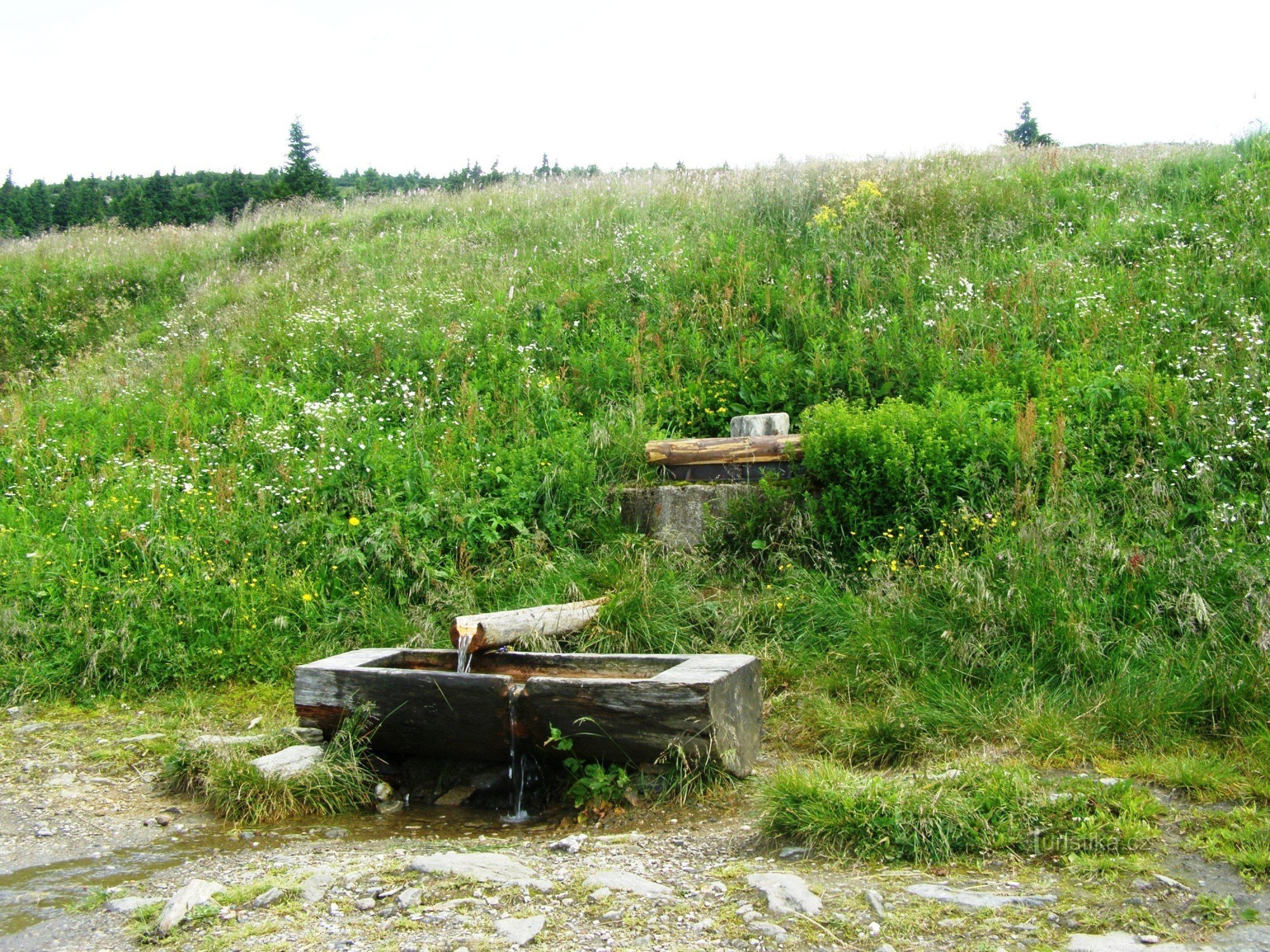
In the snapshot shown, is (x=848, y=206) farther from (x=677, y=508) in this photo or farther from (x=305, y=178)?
(x=305, y=178)

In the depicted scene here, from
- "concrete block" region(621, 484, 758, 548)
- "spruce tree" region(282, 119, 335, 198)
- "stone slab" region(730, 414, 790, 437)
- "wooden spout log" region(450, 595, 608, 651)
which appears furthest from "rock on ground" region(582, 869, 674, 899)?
"spruce tree" region(282, 119, 335, 198)

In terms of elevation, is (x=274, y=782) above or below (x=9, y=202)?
below

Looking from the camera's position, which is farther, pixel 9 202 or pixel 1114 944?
pixel 9 202

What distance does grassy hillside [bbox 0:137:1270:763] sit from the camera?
16.3 feet

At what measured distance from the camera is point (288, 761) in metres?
4.65

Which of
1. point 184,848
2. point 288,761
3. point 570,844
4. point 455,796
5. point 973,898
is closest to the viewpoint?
point 973,898

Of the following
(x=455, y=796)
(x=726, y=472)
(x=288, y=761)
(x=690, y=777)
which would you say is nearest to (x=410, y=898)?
(x=690, y=777)

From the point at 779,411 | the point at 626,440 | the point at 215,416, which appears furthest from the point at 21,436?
the point at 779,411

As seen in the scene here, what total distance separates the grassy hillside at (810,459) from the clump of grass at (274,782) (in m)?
→ 1.33

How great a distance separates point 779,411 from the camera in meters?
7.50

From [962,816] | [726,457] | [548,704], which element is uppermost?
[726,457]

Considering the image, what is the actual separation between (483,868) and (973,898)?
67.7 inches

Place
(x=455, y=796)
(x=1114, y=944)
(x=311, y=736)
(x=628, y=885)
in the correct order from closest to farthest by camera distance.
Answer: (x=1114, y=944) → (x=628, y=885) → (x=455, y=796) → (x=311, y=736)

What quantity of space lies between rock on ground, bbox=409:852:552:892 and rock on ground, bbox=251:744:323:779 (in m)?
1.29
